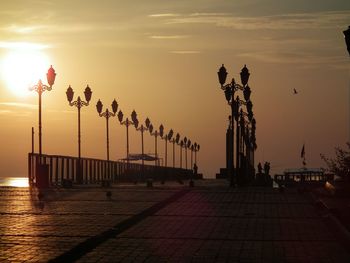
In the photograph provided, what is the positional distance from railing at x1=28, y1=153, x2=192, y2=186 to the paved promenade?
17.3 metres

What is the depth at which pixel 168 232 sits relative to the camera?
15719 millimetres

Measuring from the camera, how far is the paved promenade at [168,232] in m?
12.5

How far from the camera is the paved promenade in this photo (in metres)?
12.5

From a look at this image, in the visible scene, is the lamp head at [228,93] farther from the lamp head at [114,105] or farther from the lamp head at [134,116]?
the lamp head at [134,116]

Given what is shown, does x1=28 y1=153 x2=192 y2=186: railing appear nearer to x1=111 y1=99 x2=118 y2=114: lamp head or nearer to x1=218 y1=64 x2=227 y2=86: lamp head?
x1=111 y1=99 x2=118 y2=114: lamp head

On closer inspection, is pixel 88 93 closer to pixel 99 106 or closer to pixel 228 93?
pixel 99 106

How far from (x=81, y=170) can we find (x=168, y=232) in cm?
3321

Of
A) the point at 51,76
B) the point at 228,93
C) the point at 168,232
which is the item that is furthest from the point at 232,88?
the point at 168,232

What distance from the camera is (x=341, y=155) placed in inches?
1092

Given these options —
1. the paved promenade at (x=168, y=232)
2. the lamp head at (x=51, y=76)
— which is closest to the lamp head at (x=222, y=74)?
the lamp head at (x=51, y=76)

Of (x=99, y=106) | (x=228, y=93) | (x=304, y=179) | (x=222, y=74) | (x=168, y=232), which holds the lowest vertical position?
(x=168, y=232)

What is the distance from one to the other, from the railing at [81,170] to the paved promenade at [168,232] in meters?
17.3

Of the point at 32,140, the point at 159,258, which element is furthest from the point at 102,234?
the point at 32,140

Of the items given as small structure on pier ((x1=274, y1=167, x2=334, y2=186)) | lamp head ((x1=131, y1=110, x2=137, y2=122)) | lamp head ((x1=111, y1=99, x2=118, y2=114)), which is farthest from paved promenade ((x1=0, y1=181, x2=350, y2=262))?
lamp head ((x1=131, y1=110, x2=137, y2=122))
